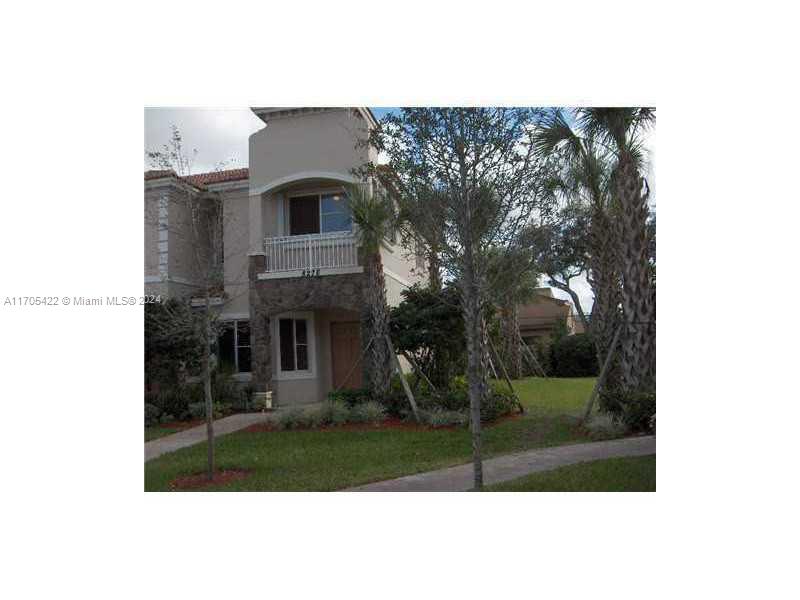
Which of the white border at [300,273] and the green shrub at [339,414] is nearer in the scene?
the green shrub at [339,414]

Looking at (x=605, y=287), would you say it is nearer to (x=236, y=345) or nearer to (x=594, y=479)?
(x=594, y=479)

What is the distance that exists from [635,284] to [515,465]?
351cm

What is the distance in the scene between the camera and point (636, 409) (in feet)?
A: 29.5

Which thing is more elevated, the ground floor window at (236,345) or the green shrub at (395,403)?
the ground floor window at (236,345)

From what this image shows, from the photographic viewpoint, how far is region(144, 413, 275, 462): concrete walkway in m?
9.47

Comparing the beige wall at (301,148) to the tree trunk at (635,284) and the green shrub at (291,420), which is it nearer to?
the green shrub at (291,420)

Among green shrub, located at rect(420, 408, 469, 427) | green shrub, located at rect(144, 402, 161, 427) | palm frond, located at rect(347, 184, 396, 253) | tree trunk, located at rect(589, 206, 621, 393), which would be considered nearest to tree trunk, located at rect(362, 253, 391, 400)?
palm frond, located at rect(347, 184, 396, 253)

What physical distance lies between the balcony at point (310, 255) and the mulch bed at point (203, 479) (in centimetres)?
533

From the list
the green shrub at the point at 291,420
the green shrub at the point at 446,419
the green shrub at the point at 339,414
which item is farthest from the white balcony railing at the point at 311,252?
the green shrub at the point at 446,419

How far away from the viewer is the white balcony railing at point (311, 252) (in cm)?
1267

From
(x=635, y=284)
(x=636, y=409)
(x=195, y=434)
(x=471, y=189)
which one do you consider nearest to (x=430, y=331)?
(x=635, y=284)

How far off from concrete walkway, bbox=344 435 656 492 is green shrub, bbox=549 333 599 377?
9729mm
